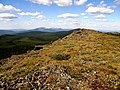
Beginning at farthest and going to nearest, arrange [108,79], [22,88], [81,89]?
[108,79], [22,88], [81,89]

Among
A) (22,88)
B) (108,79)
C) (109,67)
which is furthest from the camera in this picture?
(109,67)

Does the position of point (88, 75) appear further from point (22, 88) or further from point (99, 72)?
point (22, 88)

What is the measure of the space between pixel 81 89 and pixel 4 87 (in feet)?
27.8

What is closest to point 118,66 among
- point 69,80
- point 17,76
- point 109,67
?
point 109,67

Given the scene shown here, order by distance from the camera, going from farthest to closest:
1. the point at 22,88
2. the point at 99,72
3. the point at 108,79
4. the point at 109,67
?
the point at 109,67, the point at 99,72, the point at 108,79, the point at 22,88

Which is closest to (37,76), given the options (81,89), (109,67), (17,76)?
(17,76)

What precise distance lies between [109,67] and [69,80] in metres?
8.94

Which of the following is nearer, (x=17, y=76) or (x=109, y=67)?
(x=17, y=76)

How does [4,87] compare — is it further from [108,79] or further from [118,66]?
[118,66]

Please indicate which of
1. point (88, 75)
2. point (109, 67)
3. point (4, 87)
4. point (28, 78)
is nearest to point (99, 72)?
point (88, 75)

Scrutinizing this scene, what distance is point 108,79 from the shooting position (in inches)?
933

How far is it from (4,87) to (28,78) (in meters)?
2.92

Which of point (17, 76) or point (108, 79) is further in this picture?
point (17, 76)

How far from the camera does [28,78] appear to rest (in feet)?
79.6
